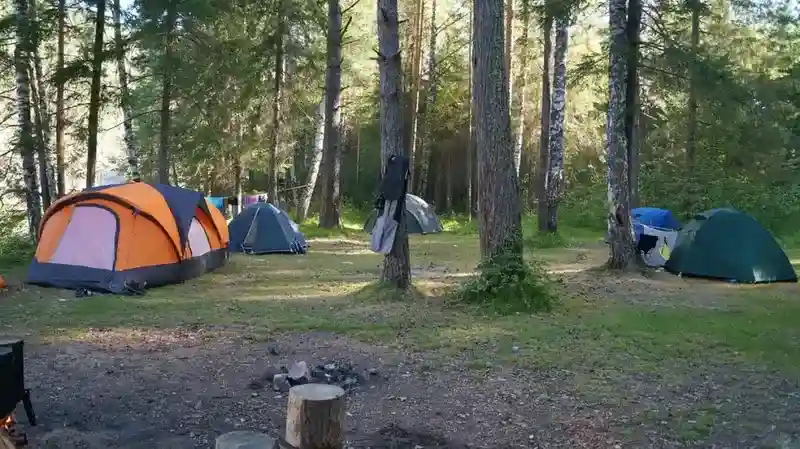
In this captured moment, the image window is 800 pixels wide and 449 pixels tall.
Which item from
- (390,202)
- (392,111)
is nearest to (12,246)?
(390,202)

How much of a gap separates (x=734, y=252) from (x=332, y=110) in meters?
10.2

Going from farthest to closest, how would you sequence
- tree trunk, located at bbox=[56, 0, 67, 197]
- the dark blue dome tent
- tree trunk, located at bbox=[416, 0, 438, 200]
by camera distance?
tree trunk, located at bbox=[416, 0, 438, 200], the dark blue dome tent, tree trunk, located at bbox=[56, 0, 67, 197]

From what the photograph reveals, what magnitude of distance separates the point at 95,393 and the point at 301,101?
16.8m

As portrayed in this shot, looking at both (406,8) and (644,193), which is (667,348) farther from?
(406,8)

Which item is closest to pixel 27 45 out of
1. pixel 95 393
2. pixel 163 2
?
pixel 163 2

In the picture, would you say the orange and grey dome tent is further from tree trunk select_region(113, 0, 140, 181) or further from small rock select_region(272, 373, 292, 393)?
small rock select_region(272, 373, 292, 393)

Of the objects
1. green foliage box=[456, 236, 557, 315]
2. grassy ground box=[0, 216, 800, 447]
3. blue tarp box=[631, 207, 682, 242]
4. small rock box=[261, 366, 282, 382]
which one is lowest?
small rock box=[261, 366, 282, 382]

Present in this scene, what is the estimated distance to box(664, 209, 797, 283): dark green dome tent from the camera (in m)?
10.7

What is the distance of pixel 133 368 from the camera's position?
229 inches

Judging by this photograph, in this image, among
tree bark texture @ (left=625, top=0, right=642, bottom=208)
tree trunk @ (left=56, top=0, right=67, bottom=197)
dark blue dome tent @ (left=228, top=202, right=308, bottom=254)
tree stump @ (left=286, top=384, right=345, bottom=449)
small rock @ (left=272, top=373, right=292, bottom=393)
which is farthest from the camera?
dark blue dome tent @ (left=228, top=202, right=308, bottom=254)

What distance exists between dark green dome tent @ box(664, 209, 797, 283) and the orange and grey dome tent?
816 centimetres

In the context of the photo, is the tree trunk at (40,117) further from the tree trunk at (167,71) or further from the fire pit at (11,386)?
the fire pit at (11,386)

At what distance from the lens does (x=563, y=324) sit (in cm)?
748

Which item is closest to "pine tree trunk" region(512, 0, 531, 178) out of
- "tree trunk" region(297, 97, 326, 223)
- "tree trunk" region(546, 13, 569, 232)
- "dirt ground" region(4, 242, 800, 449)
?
"tree trunk" region(546, 13, 569, 232)
